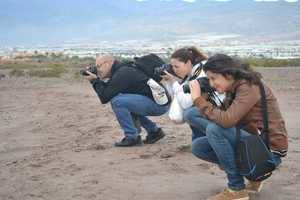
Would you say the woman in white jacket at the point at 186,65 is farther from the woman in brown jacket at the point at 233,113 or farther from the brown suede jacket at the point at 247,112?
the brown suede jacket at the point at 247,112

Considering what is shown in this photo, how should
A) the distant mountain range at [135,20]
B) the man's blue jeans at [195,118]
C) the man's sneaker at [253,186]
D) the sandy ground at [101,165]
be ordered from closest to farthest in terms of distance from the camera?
the man's sneaker at [253,186]
the sandy ground at [101,165]
the man's blue jeans at [195,118]
the distant mountain range at [135,20]

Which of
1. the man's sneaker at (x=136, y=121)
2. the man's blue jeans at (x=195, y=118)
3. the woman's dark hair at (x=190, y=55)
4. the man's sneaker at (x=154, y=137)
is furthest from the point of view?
the man's sneaker at (x=154, y=137)

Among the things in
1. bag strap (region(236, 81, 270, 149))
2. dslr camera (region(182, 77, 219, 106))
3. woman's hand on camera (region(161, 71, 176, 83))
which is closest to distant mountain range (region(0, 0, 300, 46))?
woman's hand on camera (region(161, 71, 176, 83))

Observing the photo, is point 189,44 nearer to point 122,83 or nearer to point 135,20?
point 135,20

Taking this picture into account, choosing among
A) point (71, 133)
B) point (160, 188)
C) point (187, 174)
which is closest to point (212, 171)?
point (187, 174)

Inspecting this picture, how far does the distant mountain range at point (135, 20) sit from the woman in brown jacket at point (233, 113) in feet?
335

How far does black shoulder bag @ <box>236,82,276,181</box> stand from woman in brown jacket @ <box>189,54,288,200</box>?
0.12 ft

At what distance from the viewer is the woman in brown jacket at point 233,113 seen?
16.5 feet

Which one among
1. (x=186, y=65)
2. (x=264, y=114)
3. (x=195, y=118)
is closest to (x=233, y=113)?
(x=264, y=114)

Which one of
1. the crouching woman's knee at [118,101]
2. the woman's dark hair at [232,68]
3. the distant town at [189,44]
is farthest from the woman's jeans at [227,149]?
the distant town at [189,44]

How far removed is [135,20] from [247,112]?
141572 mm

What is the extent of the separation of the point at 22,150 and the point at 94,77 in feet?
4.37

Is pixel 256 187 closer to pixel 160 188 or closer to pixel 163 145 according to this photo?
pixel 160 188

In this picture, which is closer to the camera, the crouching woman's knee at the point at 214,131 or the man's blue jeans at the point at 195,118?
the crouching woman's knee at the point at 214,131
